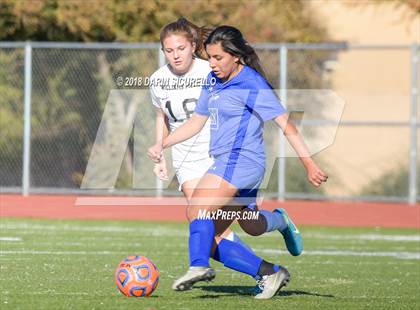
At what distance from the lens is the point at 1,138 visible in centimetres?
1862

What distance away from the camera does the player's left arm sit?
7105 millimetres

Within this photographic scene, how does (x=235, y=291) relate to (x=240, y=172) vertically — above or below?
below

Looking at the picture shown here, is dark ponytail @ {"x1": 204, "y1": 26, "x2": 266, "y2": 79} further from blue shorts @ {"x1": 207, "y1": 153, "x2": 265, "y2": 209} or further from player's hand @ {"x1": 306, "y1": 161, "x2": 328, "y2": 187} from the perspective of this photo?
player's hand @ {"x1": 306, "y1": 161, "x2": 328, "y2": 187}

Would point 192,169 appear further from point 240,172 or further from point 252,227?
point 240,172

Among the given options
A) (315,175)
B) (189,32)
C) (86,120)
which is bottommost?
(315,175)

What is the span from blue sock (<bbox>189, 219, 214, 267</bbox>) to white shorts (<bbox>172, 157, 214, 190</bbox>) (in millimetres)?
913

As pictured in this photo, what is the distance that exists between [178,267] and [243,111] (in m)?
2.97

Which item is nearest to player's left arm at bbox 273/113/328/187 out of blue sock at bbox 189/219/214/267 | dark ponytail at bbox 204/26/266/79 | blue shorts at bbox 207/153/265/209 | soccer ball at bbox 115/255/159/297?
blue shorts at bbox 207/153/265/209

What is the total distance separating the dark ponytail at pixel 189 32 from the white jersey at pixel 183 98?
0.56 ft

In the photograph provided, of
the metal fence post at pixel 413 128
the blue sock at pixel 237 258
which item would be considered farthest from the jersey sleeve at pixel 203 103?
the metal fence post at pixel 413 128

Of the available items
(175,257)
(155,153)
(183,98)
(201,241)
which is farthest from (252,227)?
(175,257)

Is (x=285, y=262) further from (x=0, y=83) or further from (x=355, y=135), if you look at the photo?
(x=355, y=135)

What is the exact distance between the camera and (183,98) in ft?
27.7

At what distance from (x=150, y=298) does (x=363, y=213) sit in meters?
10.1
